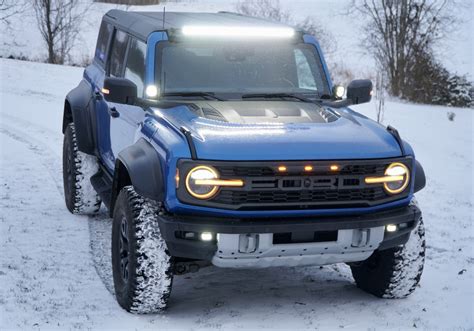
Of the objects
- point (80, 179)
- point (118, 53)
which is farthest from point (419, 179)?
point (80, 179)

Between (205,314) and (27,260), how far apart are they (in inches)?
71.1

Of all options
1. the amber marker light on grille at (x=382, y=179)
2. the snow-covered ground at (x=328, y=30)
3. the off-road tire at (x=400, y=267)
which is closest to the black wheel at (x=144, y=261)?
the amber marker light on grille at (x=382, y=179)

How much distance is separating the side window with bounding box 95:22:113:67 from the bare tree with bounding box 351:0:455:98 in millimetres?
17267

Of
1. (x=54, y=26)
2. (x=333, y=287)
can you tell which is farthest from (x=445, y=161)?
(x=54, y=26)

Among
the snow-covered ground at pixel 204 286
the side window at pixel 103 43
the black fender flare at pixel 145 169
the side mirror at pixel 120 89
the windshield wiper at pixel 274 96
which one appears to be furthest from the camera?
the side window at pixel 103 43

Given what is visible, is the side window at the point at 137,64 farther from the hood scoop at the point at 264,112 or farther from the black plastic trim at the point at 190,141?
the black plastic trim at the point at 190,141

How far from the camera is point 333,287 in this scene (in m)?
5.90

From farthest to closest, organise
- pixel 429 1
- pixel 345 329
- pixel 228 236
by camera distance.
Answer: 1. pixel 429 1
2. pixel 345 329
3. pixel 228 236

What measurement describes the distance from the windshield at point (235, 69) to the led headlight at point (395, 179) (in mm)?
1305

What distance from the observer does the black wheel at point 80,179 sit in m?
7.63

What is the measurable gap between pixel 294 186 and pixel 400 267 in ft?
3.85

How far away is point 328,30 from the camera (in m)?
37.5

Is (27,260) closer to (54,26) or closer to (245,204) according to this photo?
(245,204)

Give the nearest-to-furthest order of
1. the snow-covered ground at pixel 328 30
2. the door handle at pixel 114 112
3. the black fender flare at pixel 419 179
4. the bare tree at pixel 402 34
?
the black fender flare at pixel 419 179 → the door handle at pixel 114 112 → the bare tree at pixel 402 34 → the snow-covered ground at pixel 328 30
